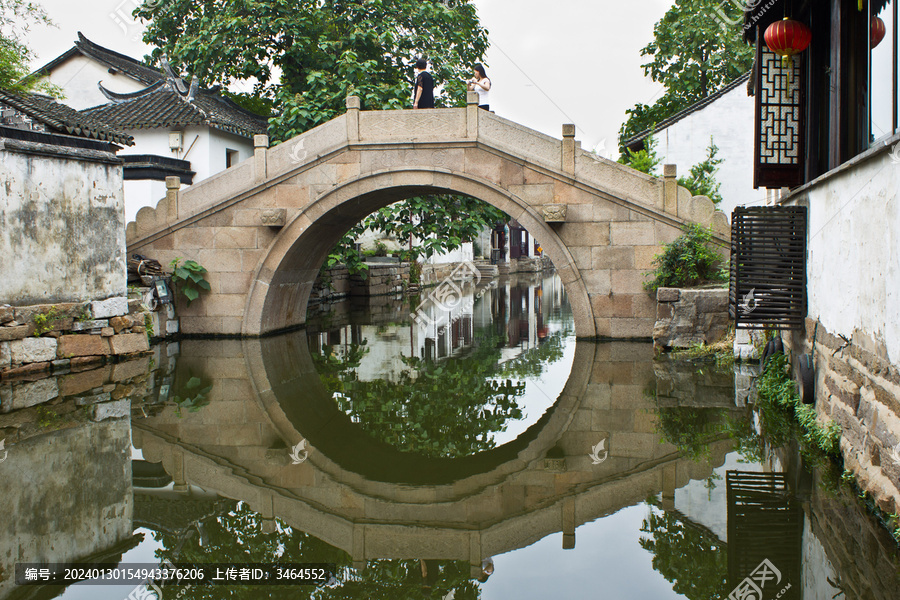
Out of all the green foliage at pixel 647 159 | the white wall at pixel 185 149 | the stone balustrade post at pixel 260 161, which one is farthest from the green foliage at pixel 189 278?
the green foliage at pixel 647 159

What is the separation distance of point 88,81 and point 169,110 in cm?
433

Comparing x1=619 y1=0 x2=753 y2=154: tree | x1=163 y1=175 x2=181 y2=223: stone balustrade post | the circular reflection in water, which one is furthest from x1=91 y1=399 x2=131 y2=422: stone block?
x1=619 y1=0 x2=753 y2=154: tree

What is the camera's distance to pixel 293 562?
3566 millimetres

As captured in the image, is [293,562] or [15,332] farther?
[15,332]

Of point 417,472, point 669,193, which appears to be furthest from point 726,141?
point 417,472

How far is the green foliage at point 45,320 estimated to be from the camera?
8.09 meters

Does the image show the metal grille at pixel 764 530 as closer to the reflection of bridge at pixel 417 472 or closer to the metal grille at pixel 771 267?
the reflection of bridge at pixel 417 472

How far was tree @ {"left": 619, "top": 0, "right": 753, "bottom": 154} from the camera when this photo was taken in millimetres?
21062

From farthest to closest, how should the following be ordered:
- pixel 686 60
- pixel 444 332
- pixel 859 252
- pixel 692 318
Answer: pixel 686 60 → pixel 444 332 → pixel 692 318 → pixel 859 252

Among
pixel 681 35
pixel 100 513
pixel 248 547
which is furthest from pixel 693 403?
Result: pixel 681 35

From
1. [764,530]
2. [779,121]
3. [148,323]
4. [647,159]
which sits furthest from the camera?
[647,159]

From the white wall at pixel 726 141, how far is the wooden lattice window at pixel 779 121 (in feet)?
31.2

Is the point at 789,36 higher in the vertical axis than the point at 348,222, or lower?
higher

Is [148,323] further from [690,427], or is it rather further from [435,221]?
[690,427]
